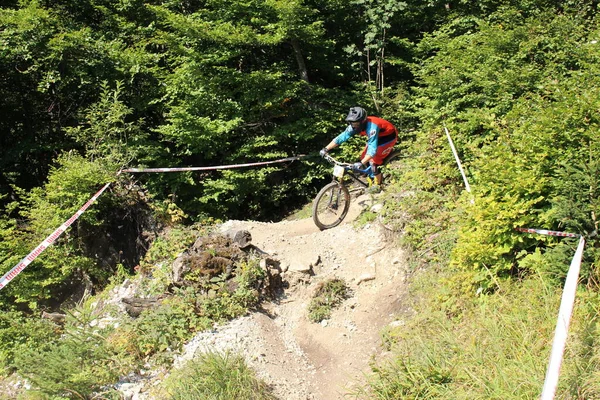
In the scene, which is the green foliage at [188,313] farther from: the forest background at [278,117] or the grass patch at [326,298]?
the forest background at [278,117]

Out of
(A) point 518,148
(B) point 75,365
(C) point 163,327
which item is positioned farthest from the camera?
(C) point 163,327

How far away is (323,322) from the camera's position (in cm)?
616

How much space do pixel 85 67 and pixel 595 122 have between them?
9976 millimetres

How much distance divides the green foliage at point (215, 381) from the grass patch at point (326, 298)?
1.56 metres

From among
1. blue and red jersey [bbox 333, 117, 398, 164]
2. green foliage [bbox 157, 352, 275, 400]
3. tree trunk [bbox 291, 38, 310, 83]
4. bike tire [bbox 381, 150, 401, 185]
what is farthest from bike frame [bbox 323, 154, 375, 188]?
green foliage [bbox 157, 352, 275, 400]

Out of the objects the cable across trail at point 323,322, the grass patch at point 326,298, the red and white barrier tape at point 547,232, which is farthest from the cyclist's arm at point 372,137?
the red and white barrier tape at point 547,232

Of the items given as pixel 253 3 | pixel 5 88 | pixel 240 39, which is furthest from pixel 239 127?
pixel 5 88

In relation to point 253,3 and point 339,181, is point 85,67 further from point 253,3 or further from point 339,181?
point 339,181

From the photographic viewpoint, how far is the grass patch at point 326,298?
6.24m

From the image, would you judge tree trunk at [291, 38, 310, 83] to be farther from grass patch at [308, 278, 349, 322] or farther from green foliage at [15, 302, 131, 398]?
green foliage at [15, 302, 131, 398]

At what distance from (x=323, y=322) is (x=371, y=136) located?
3.23m

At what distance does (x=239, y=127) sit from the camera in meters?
10.8

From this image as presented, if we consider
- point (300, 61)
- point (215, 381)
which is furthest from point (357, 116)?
point (215, 381)

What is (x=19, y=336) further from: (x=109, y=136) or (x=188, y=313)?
(x=109, y=136)
